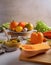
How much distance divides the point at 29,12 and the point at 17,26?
2.11m

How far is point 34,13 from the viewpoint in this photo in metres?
3.46

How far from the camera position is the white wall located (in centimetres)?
341

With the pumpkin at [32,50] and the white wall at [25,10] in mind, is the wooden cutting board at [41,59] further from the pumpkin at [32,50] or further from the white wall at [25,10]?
the white wall at [25,10]

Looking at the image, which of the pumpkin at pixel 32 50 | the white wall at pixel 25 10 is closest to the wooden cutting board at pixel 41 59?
the pumpkin at pixel 32 50

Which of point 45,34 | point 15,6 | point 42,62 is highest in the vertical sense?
point 15,6

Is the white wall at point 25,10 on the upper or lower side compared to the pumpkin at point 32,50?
upper

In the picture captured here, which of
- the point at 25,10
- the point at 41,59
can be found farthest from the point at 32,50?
the point at 25,10

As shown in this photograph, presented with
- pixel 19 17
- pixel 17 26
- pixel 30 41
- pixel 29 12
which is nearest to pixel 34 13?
pixel 29 12

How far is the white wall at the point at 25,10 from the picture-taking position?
341cm

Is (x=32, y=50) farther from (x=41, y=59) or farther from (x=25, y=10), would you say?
(x=25, y=10)

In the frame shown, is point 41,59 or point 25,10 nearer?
point 41,59

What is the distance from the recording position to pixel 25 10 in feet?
11.4

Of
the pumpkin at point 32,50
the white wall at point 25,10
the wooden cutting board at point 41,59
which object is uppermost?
the white wall at point 25,10

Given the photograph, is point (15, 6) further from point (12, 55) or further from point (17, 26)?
point (12, 55)
